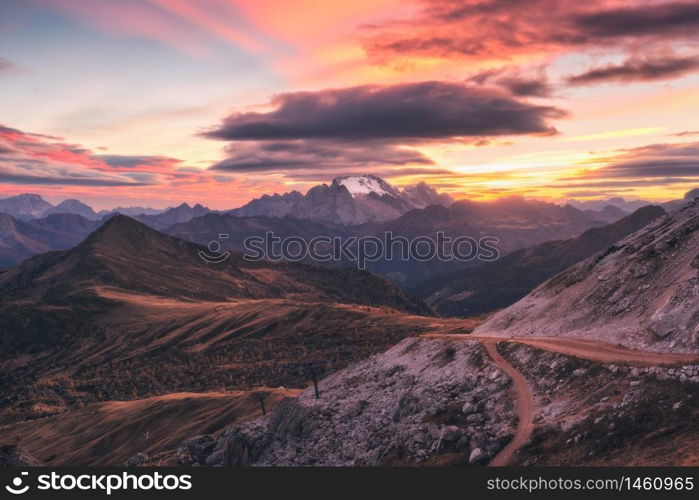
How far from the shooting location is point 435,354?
79.8 meters

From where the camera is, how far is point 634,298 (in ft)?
227

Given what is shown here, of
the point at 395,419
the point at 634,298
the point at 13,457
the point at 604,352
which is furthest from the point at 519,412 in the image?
the point at 13,457

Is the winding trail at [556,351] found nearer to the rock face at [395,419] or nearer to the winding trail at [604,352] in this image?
the winding trail at [604,352]

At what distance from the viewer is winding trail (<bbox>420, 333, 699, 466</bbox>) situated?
4988cm

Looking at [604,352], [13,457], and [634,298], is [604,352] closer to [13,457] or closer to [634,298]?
[634,298]

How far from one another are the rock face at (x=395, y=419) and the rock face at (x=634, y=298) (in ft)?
47.9

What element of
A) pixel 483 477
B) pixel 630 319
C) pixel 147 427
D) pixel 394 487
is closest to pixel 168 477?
pixel 394 487

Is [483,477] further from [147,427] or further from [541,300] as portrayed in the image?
[147,427]

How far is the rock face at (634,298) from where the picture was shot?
58281mm

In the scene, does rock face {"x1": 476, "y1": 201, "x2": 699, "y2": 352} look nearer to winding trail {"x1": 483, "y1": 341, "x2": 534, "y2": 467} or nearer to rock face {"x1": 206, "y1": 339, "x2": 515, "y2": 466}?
winding trail {"x1": 483, "y1": 341, "x2": 534, "y2": 467}

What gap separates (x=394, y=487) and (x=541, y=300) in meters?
65.6

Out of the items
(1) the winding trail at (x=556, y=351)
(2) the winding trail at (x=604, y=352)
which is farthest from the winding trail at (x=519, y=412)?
(2) the winding trail at (x=604, y=352)

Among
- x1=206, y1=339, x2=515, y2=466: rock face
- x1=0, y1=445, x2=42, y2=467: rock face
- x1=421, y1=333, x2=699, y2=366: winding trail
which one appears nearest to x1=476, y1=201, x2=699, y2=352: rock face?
x1=421, y1=333, x2=699, y2=366: winding trail

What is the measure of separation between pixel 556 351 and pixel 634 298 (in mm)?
15389
